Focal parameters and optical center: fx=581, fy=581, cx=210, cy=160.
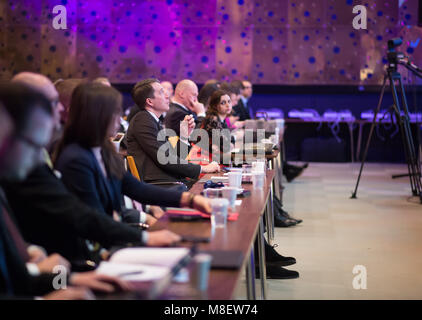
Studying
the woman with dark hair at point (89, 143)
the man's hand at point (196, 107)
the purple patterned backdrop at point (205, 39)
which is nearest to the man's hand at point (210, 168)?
the man's hand at point (196, 107)

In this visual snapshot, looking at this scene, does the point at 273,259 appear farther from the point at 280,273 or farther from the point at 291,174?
the point at 291,174

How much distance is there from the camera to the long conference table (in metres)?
1.58

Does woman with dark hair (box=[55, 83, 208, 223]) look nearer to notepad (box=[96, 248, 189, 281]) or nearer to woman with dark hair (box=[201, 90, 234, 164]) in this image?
notepad (box=[96, 248, 189, 281])

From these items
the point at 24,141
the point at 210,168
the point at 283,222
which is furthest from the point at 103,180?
the point at 283,222

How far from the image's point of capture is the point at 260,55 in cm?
1151

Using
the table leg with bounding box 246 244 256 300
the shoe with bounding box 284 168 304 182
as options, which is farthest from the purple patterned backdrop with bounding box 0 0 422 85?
the table leg with bounding box 246 244 256 300

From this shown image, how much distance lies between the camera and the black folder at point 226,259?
5.79 feet

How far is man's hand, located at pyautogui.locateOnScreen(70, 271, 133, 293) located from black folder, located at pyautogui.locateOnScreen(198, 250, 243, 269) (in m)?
0.30

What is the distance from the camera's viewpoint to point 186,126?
16.5 ft

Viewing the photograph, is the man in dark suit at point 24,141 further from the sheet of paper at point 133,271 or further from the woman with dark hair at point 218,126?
the woman with dark hair at point 218,126

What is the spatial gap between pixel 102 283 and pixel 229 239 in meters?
0.66

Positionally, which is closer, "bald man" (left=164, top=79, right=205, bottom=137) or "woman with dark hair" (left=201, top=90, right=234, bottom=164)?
"woman with dark hair" (left=201, top=90, right=234, bottom=164)
